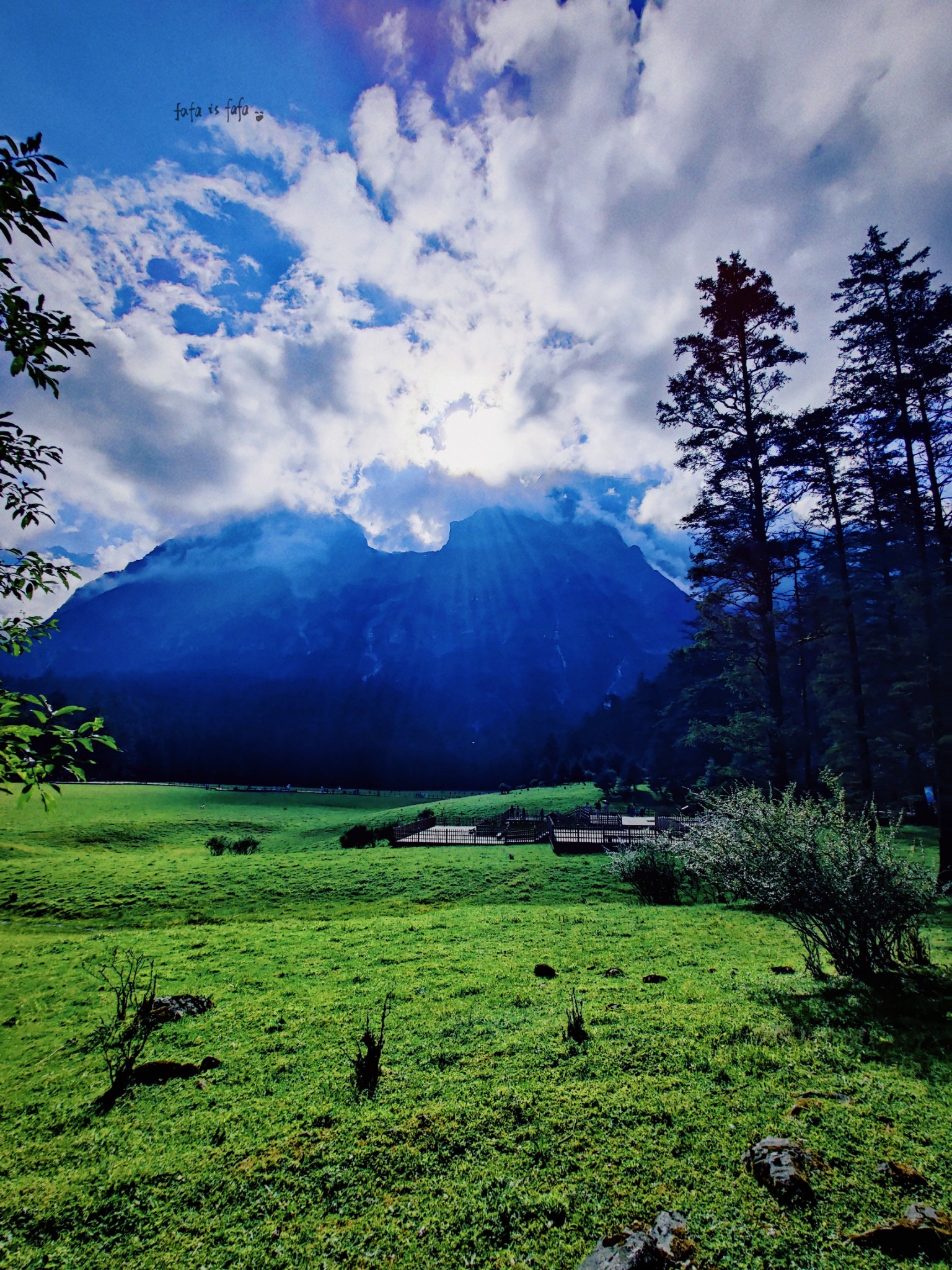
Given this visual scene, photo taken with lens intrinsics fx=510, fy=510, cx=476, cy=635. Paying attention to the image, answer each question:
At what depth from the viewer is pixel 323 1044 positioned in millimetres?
6352

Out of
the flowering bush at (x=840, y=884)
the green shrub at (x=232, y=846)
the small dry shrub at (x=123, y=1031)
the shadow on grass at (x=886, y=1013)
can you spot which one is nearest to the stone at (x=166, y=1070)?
the small dry shrub at (x=123, y=1031)

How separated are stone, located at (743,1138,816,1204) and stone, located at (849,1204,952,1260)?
0.38 metres

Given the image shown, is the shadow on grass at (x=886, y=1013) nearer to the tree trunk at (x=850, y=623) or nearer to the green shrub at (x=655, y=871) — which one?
the green shrub at (x=655, y=871)

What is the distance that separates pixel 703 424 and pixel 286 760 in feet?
361

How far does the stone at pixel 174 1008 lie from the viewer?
7.22 metres

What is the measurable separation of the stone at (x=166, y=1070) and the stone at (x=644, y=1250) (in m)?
4.81

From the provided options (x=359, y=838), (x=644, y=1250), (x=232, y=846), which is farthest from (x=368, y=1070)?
(x=232, y=846)

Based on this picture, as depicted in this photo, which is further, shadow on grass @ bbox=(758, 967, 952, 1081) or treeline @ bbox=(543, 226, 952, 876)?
treeline @ bbox=(543, 226, 952, 876)

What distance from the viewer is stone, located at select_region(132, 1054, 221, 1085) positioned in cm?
576

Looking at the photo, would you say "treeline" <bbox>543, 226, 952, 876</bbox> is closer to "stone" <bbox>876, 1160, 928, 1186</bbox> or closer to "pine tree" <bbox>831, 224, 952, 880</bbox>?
"pine tree" <bbox>831, 224, 952, 880</bbox>

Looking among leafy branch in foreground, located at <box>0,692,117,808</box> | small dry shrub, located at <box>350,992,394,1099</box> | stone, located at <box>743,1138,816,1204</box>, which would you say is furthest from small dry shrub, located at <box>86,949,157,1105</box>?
stone, located at <box>743,1138,816,1204</box>

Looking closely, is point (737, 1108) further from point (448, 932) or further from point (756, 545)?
point (756, 545)

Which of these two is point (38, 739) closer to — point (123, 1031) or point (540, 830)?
point (123, 1031)

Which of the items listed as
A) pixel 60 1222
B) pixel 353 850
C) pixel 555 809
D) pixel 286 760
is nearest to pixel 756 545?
pixel 60 1222
